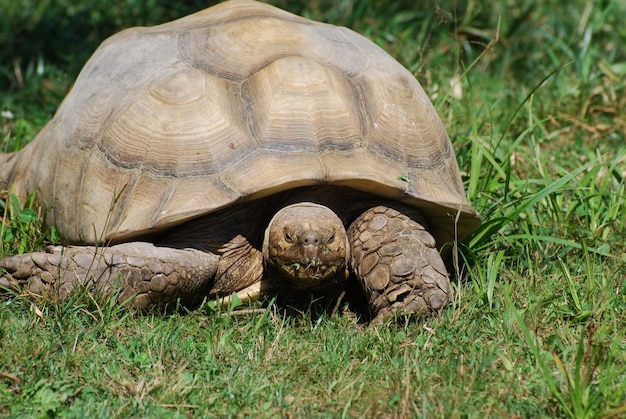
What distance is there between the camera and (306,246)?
3.15 meters

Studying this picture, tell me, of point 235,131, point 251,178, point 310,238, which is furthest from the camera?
point 235,131

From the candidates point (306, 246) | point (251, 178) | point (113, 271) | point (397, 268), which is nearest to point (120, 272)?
point (113, 271)

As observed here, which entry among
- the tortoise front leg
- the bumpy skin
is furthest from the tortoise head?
the bumpy skin

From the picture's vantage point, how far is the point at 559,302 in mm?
3441

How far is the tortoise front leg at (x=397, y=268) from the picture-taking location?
3.27 metres

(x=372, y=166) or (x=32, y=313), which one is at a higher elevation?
(x=372, y=166)

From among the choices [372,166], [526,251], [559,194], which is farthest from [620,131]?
[372,166]

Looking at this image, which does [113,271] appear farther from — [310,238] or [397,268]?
[397,268]

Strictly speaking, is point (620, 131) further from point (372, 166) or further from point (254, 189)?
point (254, 189)

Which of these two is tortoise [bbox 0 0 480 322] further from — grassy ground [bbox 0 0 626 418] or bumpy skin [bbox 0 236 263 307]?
grassy ground [bbox 0 0 626 418]

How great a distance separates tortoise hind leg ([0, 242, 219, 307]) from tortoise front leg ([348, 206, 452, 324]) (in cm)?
66

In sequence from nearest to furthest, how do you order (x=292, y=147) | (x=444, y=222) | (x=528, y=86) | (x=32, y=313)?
(x=32, y=313) → (x=292, y=147) → (x=444, y=222) → (x=528, y=86)

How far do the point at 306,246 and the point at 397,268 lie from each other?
0.38m

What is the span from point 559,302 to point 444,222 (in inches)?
23.6
